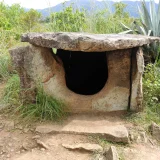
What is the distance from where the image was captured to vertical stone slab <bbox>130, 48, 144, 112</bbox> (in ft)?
10.5

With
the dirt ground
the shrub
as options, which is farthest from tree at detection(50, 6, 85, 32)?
the dirt ground

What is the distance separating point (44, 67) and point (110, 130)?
3.51 feet

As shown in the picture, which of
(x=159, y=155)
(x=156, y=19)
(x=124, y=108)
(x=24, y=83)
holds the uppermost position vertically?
(x=156, y=19)

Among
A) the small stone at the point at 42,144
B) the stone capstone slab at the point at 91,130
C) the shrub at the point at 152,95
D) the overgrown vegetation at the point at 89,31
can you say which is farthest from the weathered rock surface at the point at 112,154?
the shrub at the point at 152,95

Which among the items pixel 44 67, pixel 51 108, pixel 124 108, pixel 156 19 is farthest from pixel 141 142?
pixel 156 19

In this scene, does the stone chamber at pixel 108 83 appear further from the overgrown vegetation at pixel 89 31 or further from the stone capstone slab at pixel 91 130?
the stone capstone slab at pixel 91 130

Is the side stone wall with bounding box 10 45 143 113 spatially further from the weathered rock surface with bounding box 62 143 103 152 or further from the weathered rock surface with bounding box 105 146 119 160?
the weathered rock surface with bounding box 105 146 119 160

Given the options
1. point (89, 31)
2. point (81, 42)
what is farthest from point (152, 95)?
point (89, 31)

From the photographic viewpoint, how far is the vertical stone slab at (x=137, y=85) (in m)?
3.20

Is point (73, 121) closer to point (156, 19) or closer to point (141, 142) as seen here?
point (141, 142)

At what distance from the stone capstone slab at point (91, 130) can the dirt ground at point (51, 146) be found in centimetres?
5

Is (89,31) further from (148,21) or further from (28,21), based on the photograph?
(28,21)

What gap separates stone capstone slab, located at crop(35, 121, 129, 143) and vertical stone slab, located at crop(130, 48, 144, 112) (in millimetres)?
425

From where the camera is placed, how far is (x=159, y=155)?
9.00 feet
